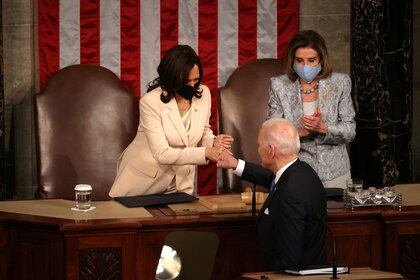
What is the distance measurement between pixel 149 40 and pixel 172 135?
71.4 inches

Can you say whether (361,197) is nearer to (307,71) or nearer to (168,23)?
(307,71)

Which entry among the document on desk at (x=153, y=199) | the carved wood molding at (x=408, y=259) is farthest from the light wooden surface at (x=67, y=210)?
the carved wood molding at (x=408, y=259)

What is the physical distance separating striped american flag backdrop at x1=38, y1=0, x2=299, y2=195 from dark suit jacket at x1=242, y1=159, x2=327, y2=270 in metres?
3.22

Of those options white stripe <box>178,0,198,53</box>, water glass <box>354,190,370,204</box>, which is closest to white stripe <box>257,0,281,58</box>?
white stripe <box>178,0,198,53</box>

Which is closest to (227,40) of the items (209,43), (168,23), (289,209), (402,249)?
(209,43)

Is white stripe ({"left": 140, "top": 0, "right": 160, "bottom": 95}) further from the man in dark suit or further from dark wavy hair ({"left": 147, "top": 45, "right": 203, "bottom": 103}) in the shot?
the man in dark suit

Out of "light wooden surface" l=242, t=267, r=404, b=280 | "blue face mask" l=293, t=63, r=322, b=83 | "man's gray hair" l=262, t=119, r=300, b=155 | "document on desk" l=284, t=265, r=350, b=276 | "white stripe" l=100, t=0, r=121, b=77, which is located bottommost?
"light wooden surface" l=242, t=267, r=404, b=280

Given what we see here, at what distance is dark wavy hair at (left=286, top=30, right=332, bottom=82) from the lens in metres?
6.77

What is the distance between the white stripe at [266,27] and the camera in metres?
8.50

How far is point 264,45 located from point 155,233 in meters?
3.02

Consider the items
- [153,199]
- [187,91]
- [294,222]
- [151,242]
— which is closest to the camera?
[294,222]

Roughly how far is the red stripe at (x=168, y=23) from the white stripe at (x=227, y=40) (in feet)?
1.22

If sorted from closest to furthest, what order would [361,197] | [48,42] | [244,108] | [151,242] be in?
[151,242] < [361,197] < [244,108] < [48,42]

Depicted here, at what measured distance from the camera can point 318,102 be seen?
270 inches
